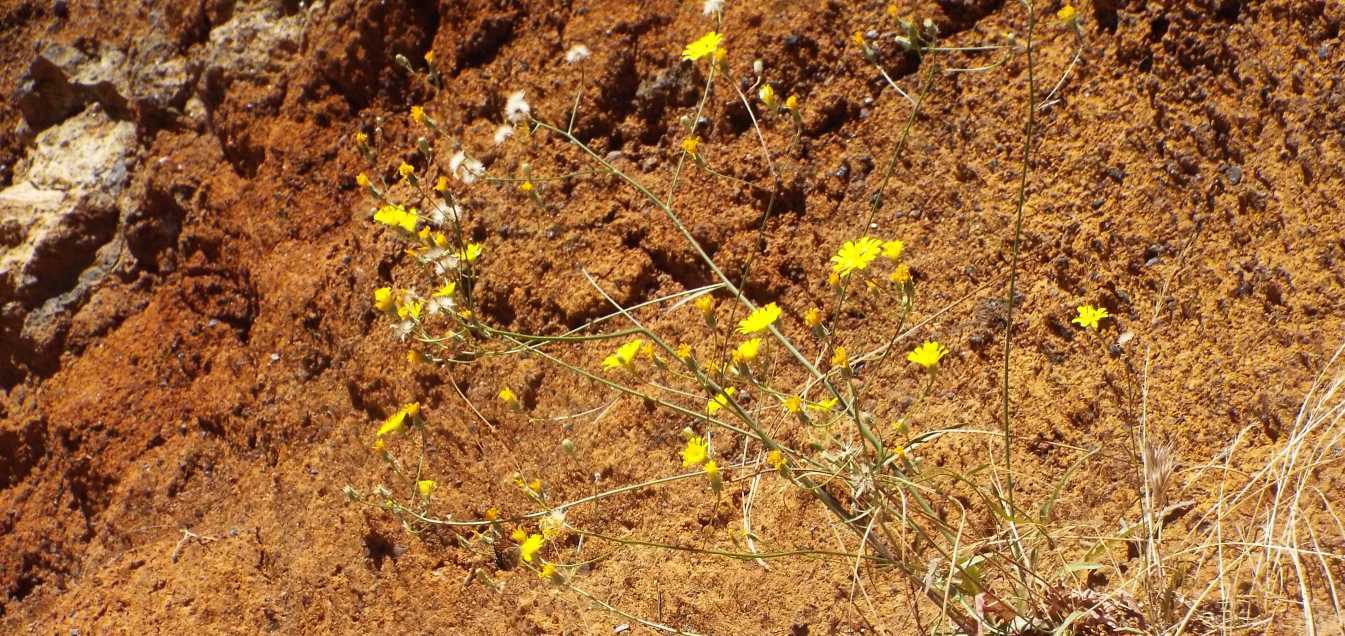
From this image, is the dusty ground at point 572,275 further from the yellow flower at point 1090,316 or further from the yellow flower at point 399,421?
the yellow flower at point 399,421

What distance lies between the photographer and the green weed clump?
1.69m

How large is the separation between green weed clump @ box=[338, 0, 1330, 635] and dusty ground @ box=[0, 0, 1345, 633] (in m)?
0.05

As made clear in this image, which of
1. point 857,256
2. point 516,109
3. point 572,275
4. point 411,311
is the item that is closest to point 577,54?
point 516,109

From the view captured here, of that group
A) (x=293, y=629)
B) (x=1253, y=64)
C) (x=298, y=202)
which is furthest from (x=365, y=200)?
(x=1253, y=64)

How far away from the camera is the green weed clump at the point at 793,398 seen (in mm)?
1692

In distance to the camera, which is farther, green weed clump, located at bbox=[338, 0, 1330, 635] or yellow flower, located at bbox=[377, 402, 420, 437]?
yellow flower, located at bbox=[377, 402, 420, 437]

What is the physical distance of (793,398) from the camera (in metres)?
1.76

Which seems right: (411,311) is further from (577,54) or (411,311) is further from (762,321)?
(577,54)

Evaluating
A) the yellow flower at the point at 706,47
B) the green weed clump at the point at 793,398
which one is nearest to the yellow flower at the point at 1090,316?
the green weed clump at the point at 793,398

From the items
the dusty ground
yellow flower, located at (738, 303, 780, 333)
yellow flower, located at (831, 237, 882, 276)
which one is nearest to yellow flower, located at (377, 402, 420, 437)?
the dusty ground

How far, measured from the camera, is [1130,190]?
2.09 m

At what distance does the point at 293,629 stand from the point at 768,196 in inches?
63.1

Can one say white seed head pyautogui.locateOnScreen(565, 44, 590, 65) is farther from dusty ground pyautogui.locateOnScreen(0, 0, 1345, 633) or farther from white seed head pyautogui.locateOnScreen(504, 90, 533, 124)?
white seed head pyautogui.locateOnScreen(504, 90, 533, 124)

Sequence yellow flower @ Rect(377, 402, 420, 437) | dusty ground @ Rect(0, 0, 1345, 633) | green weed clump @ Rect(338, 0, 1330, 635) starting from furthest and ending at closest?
yellow flower @ Rect(377, 402, 420, 437)
dusty ground @ Rect(0, 0, 1345, 633)
green weed clump @ Rect(338, 0, 1330, 635)
